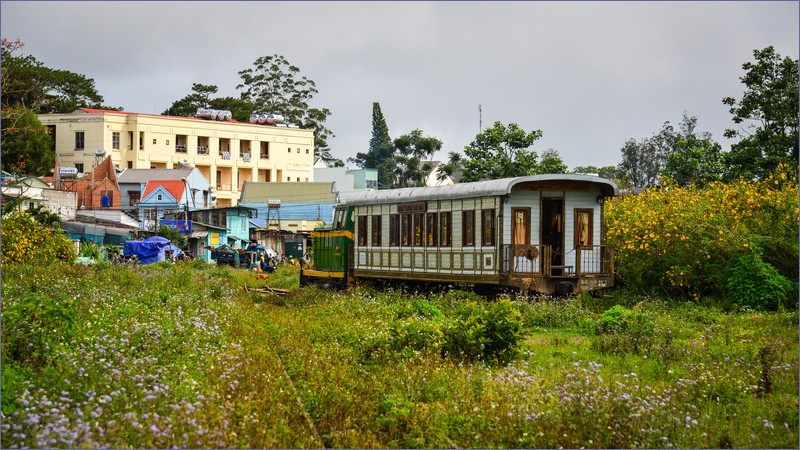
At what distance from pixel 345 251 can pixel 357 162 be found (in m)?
62.7

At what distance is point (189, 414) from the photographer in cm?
838

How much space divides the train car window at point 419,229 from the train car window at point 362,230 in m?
3.03

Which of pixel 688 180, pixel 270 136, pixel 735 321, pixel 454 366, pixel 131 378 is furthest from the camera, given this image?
pixel 270 136

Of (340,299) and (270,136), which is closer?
(340,299)

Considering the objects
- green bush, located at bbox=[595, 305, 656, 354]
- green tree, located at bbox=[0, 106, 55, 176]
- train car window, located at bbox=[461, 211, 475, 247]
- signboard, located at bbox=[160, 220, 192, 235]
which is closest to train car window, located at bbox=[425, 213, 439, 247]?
train car window, located at bbox=[461, 211, 475, 247]

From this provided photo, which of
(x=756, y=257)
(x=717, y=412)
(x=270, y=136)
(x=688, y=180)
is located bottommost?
(x=717, y=412)

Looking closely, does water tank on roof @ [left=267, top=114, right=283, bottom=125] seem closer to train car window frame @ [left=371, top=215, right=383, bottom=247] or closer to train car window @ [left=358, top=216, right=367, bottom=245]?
train car window @ [left=358, top=216, right=367, bottom=245]

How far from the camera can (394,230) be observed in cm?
2556

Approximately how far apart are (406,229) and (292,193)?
1903 inches

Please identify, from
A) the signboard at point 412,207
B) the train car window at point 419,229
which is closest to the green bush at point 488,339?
the train car window at point 419,229

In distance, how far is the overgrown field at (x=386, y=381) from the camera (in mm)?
8438

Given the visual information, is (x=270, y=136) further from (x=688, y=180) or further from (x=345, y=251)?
(x=345, y=251)

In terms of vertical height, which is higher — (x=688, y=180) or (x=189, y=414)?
(x=688, y=180)

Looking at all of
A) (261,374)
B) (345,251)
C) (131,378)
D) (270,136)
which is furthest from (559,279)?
(270,136)
